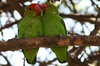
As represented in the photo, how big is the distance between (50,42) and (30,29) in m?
0.62

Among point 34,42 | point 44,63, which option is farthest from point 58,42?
point 44,63

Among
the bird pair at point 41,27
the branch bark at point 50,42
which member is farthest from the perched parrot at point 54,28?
the branch bark at point 50,42

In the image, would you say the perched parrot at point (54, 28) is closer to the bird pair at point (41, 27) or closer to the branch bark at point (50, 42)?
the bird pair at point (41, 27)

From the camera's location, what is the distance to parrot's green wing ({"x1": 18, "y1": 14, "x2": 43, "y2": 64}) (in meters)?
3.55

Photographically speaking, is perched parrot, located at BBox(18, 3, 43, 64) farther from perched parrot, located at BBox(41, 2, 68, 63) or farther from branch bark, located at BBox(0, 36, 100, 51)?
branch bark, located at BBox(0, 36, 100, 51)

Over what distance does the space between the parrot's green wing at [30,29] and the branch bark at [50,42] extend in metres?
0.48

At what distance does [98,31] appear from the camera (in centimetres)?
489

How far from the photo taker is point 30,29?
3.58m

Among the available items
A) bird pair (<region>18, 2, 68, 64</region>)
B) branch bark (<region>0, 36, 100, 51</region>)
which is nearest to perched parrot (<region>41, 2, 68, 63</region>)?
bird pair (<region>18, 2, 68, 64</region>)

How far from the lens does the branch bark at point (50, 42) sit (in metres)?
2.97

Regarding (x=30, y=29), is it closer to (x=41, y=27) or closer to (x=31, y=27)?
(x=31, y=27)

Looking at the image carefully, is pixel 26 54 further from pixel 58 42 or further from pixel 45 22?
pixel 58 42

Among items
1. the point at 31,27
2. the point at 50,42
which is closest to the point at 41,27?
the point at 31,27

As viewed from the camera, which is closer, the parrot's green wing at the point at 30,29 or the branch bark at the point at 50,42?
the branch bark at the point at 50,42
